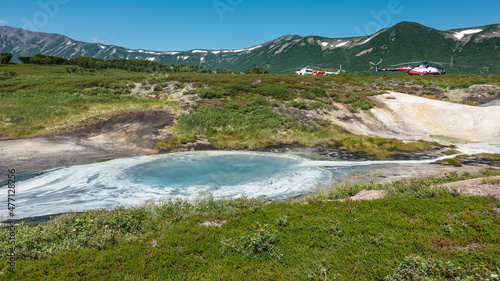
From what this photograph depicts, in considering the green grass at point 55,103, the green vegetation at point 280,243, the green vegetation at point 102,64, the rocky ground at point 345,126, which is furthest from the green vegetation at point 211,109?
the green vegetation at point 102,64

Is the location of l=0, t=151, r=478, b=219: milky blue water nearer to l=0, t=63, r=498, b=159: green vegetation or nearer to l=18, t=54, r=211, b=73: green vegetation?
l=0, t=63, r=498, b=159: green vegetation

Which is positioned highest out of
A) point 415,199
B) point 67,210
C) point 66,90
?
point 66,90

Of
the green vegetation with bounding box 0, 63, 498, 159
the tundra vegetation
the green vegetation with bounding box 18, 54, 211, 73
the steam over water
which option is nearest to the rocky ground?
the green vegetation with bounding box 0, 63, 498, 159

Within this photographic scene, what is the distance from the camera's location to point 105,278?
655 centimetres

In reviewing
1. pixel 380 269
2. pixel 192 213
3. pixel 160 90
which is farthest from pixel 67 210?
pixel 160 90

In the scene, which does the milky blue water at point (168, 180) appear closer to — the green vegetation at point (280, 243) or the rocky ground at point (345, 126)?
the rocky ground at point (345, 126)

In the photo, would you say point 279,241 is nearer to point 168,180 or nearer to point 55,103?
point 168,180

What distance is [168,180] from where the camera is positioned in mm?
17641

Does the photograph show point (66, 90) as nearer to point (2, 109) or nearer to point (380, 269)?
point (2, 109)

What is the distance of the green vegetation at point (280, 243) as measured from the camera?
6.65 m

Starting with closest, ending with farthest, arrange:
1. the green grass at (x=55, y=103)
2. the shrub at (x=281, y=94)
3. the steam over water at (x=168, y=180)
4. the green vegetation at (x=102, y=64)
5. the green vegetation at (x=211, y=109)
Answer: the steam over water at (x=168, y=180), the green vegetation at (x=211, y=109), the green grass at (x=55, y=103), the shrub at (x=281, y=94), the green vegetation at (x=102, y=64)

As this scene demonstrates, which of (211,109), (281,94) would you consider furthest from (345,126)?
(211,109)

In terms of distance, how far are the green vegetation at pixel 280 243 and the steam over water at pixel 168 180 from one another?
4.40m

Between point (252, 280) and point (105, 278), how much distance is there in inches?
150
